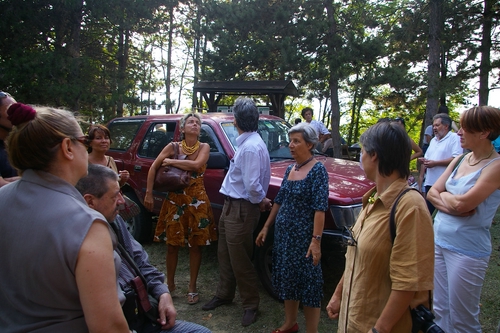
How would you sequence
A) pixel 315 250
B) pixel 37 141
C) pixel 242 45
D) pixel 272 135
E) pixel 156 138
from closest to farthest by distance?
pixel 37 141
pixel 315 250
pixel 272 135
pixel 156 138
pixel 242 45

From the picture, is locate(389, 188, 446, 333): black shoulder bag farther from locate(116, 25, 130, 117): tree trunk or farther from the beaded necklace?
locate(116, 25, 130, 117): tree trunk

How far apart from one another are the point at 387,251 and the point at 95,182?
1.49 metres

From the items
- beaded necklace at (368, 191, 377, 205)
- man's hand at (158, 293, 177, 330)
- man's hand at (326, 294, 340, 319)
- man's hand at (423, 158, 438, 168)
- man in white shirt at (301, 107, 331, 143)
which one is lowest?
man's hand at (158, 293, 177, 330)

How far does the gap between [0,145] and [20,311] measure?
7.11ft

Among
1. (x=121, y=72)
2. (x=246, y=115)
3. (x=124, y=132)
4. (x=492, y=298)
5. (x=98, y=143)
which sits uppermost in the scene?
(x=121, y=72)

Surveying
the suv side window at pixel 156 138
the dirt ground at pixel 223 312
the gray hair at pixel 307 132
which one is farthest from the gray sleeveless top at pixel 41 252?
the suv side window at pixel 156 138

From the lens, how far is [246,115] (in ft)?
11.8

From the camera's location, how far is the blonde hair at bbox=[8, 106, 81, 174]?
4.52ft

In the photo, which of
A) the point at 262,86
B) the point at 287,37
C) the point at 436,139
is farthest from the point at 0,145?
the point at 287,37

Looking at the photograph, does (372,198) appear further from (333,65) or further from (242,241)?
(333,65)

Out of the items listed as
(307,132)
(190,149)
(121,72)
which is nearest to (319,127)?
(190,149)

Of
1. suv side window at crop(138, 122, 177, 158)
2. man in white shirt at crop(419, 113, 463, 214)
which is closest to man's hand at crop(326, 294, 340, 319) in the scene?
man in white shirt at crop(419, 113, 463, 214)

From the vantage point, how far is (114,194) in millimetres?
2066

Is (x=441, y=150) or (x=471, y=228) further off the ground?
(x=441, y=150)
